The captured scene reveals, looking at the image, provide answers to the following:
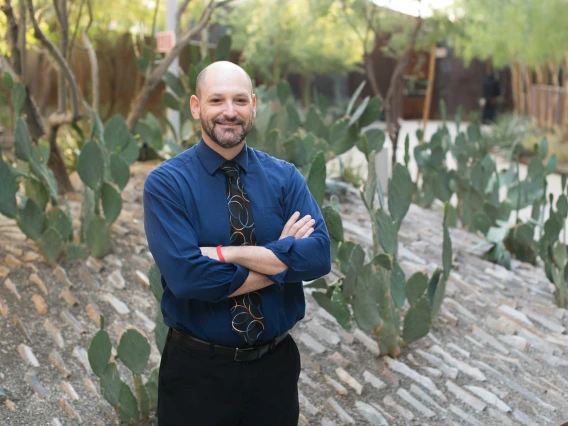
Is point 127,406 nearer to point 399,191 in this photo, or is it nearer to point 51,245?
point 51,245

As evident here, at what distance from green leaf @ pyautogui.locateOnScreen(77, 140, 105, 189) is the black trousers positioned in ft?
5.77

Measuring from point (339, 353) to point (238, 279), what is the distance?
1.45m

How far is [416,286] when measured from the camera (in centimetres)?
322

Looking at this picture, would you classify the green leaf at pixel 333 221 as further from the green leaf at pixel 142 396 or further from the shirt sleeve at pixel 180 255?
the shirt sleeve at pixel 180 255

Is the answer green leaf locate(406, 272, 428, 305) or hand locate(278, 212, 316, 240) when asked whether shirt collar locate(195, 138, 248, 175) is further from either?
green leaf locate(406, 272, 428, 305)

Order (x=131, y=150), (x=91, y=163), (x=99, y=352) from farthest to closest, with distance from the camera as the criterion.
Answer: (x=131, y=150)
(x=91, y=163)
(x=99, y=352)

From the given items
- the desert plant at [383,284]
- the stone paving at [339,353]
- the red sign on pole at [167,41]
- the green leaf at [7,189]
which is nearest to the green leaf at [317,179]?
the desert plant at [383,284]

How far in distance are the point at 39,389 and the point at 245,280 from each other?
1.33 meters

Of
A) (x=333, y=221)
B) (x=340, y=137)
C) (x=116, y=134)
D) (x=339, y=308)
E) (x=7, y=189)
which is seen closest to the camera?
(x=339, y=308)

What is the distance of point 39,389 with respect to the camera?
2848 mm

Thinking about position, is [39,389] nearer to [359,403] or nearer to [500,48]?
[359,403]

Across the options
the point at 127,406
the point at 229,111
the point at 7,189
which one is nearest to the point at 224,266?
the point at 229,111

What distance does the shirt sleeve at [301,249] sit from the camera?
199 cm

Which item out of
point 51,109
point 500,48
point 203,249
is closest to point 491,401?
point 203,249
